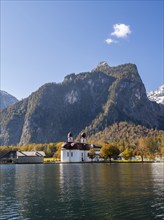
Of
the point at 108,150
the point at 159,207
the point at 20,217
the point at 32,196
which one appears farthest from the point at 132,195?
the point at 108,150

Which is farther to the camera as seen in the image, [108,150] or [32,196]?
[108,150]

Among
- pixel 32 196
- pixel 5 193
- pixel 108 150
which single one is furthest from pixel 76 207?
pixel 108 150

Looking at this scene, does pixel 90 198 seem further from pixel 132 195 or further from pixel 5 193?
pixel 5 193

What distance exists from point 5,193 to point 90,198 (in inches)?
531

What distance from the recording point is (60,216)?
1262 inches

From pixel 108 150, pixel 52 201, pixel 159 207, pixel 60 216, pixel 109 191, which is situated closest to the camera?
pixel 60 216

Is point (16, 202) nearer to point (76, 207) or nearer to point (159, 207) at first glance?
point (76, 207)

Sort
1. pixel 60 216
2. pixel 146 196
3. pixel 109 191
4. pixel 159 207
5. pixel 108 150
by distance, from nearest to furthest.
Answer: pixel 60 216
pixel 159 207
pixel 146 196
pixel 109 191
pixel 108 150

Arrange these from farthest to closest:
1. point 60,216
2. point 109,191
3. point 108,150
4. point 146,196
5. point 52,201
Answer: point 108,150 → point 109,191 → point 146,196 → point 52,201 → point 60,216

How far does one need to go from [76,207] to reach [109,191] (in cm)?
1253

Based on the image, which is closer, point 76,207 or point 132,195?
point 76,207

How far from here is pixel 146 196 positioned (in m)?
43.5

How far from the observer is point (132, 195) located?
145ft

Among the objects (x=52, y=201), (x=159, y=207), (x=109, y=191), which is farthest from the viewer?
(x=109, y=191)
